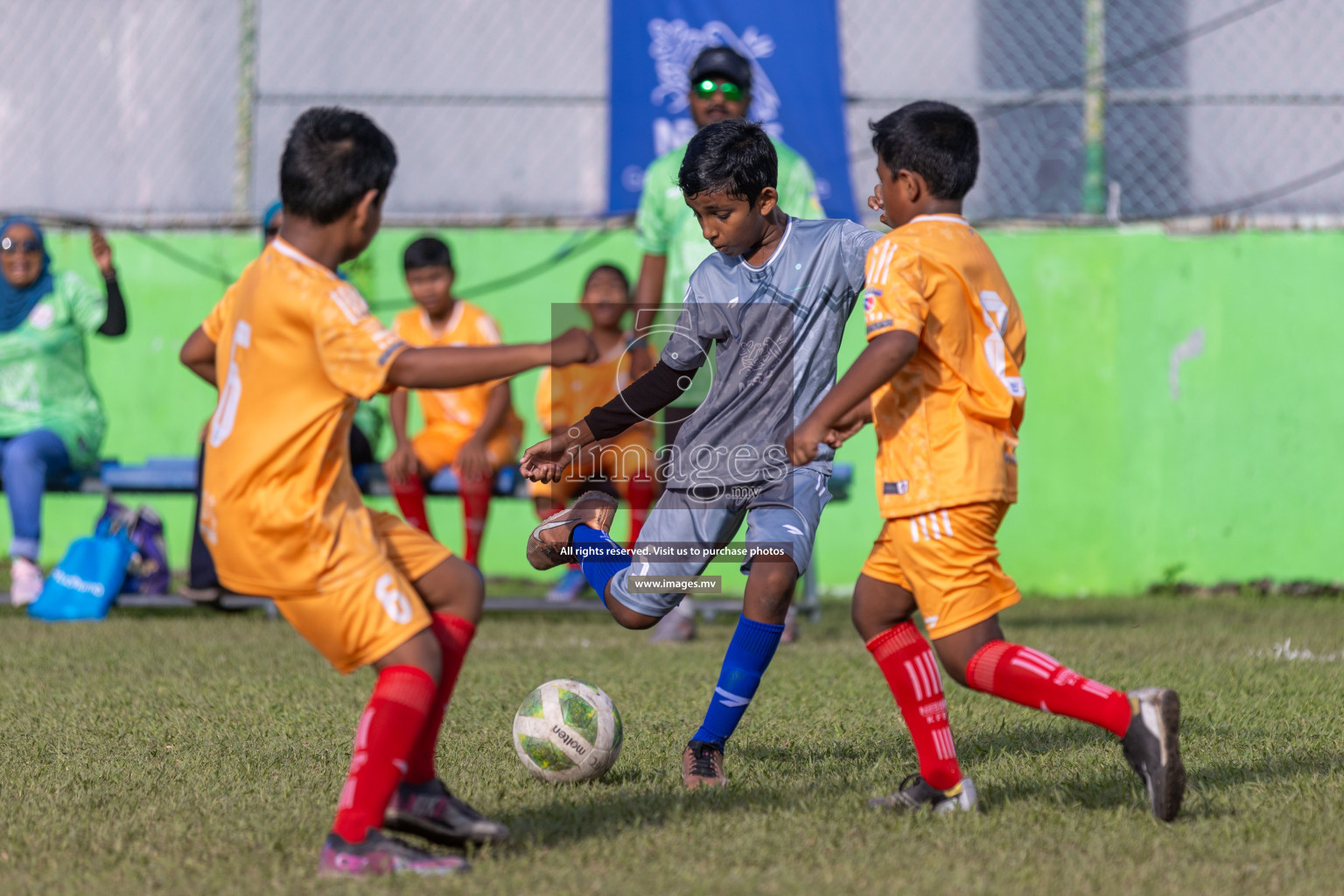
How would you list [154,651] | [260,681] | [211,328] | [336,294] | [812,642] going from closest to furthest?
[336,294], [211,328], [260,681], [154,651], [812,642]

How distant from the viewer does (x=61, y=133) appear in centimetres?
889

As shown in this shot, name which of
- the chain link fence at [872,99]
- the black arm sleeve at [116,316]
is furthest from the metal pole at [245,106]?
the black arm sleeve at [116,316]

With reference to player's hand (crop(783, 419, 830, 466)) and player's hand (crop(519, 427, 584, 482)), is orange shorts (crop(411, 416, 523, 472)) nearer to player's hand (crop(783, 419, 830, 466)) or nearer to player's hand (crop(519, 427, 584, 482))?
player's hand (crop(519, 427, 584, 482))

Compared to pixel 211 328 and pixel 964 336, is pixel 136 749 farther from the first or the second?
pixel 964 336

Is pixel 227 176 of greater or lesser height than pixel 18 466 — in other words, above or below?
above

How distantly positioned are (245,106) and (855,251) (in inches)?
228

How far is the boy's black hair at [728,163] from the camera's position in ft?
11.8

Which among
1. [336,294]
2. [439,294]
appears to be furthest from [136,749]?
[439,294]

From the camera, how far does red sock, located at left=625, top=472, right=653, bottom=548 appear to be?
6.91m

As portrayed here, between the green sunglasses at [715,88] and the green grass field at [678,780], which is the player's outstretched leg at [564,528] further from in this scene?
the green sunglasses at [715,88]

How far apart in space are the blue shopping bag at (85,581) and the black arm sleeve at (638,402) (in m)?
3.90

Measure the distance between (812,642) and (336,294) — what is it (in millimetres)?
3953

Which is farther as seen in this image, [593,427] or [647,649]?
[647,649]

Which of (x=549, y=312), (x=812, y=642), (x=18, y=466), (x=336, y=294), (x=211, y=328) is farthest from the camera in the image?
(x=549, y=312)
